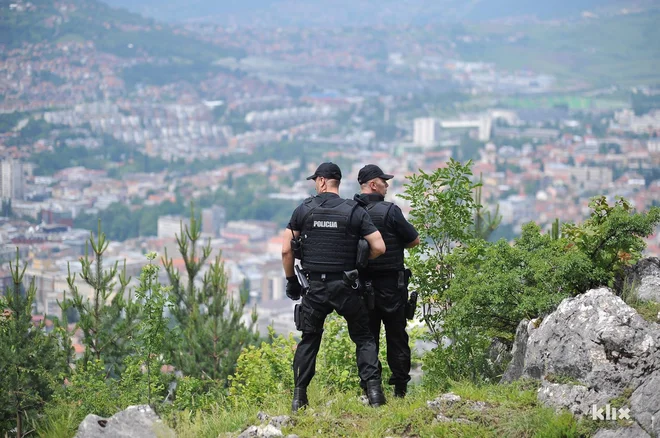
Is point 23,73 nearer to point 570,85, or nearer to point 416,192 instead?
point 570,85

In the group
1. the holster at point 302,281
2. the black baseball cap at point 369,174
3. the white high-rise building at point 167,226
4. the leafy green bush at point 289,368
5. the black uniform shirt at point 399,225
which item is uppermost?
the black baseball cap at point 369,174

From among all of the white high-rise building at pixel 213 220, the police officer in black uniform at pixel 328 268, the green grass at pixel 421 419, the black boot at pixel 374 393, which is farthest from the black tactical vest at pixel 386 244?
the white high-rise building at pixel 213 220

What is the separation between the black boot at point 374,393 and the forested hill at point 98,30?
4496 inches

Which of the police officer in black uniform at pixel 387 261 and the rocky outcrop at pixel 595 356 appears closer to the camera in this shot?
the rocky outcrop at pixel 595 356

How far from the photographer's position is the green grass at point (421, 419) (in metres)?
4.48

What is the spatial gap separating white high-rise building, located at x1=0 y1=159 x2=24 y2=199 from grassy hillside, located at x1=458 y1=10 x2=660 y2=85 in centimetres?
9328

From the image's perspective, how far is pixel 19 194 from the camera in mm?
75438

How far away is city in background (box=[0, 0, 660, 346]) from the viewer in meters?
80.4

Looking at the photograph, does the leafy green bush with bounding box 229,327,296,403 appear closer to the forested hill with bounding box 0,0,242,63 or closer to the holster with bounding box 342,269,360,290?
the holster with bounding box 342,269,360,290

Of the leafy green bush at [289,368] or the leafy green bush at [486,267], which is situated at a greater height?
the leafy green bush at [486,267]

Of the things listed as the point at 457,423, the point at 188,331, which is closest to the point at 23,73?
the point at 188,331

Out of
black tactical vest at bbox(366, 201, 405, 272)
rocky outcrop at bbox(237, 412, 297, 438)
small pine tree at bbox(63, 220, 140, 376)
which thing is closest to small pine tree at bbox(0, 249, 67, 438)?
small pine tree at bbox(63, 220, 140, 376)

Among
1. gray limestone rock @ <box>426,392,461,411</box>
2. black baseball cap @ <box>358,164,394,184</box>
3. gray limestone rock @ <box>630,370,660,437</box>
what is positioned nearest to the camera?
gray limestone rock @ <box>630,370,660,437</box>

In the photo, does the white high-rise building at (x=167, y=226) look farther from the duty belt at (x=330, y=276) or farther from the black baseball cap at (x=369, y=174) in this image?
the duty belt at (x=330, y=276)
